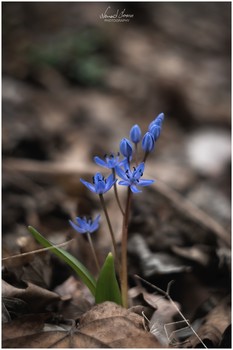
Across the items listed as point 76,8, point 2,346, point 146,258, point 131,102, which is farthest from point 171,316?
point 76,8

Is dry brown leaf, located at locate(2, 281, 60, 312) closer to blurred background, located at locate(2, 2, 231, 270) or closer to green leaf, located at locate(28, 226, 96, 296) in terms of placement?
green leaf, located at locate(28, 226, 96, 296)

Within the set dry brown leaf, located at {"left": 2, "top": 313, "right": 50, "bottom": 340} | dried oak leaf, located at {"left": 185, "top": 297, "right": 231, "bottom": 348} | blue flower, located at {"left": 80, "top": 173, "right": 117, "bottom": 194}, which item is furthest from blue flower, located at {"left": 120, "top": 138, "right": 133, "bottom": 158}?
dried oak leaf, located at {"left": 185, "top": 297, "right": 231, "bottom": 348}

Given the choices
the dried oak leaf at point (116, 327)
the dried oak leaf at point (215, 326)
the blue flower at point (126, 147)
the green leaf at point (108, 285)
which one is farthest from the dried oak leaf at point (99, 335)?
the blue flower at point (126, 147)

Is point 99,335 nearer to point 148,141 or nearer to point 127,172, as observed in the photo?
point 127,172

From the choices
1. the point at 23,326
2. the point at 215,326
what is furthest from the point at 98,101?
the point at 23,326

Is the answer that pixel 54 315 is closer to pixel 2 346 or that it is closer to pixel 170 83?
pixel 2 346

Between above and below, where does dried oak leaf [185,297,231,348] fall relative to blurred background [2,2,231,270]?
below
